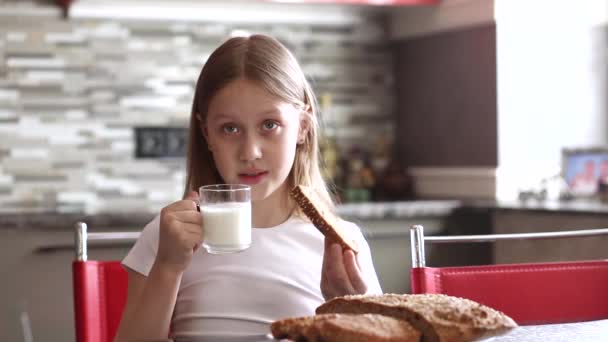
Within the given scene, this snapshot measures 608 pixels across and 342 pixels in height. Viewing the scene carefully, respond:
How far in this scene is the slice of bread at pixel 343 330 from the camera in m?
1.00

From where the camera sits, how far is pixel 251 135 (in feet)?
4.98

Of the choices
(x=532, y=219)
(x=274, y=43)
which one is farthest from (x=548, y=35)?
(x=274, y=43)

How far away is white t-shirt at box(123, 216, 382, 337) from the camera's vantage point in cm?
155

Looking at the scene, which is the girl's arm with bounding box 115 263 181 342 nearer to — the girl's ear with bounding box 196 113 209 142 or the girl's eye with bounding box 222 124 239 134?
the girl's eye with bounding box 222 124 239 134

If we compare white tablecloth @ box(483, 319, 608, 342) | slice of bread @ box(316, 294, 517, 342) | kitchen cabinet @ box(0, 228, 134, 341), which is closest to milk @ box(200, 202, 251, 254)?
slice of bread @ box(316, 294, 517, 342)

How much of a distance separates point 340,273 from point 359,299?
23cm

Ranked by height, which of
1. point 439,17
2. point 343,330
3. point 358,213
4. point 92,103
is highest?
point 439,17

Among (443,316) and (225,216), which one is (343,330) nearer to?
(443,316)

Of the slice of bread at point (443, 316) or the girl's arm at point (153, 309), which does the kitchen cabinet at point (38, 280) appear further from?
the slice of bread at point (443, 316)

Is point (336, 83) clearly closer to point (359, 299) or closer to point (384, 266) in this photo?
point (384, 266)

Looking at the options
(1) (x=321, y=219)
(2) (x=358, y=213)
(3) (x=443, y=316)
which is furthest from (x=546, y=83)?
(3) (x=443, y=316)

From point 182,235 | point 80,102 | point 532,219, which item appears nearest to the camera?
point 182,235

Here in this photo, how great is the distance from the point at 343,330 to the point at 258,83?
2.25ft

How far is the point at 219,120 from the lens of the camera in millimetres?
1526
